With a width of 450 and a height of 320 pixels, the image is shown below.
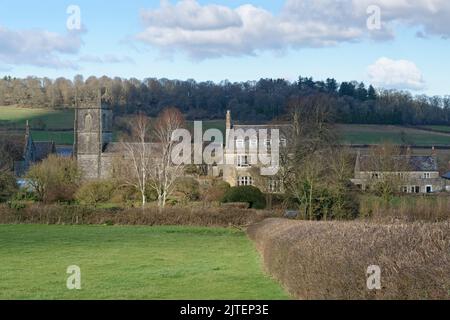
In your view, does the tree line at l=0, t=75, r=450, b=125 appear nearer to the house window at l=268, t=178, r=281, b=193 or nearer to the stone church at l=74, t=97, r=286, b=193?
the stone church at l=74, t=97, r=286, b=193

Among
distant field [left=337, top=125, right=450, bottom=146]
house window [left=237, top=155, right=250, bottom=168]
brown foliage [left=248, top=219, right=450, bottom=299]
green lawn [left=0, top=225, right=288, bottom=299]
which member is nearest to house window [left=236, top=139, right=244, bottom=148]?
house window [left=237, top=155, right=250, bottom=168]

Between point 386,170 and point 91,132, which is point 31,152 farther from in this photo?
point 386,170

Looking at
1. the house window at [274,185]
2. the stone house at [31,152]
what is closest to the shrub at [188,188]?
the house window at [274,185]

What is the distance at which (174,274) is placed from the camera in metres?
19.2

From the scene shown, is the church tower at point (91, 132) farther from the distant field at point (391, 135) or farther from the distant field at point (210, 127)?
the distant field at point (391, 135)

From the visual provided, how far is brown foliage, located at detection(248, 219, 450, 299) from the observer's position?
32.1 feet

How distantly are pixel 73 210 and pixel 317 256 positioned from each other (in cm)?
3328

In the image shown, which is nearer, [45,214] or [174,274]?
[174,274]

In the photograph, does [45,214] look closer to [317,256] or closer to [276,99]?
[317,256]

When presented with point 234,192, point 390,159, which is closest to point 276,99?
point 390,159

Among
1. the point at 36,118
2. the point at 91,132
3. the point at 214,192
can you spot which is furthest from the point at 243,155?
the point at 36,118

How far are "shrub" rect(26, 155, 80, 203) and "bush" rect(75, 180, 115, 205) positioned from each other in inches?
45.5

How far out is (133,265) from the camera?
2186 centimetres

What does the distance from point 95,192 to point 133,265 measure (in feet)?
112
